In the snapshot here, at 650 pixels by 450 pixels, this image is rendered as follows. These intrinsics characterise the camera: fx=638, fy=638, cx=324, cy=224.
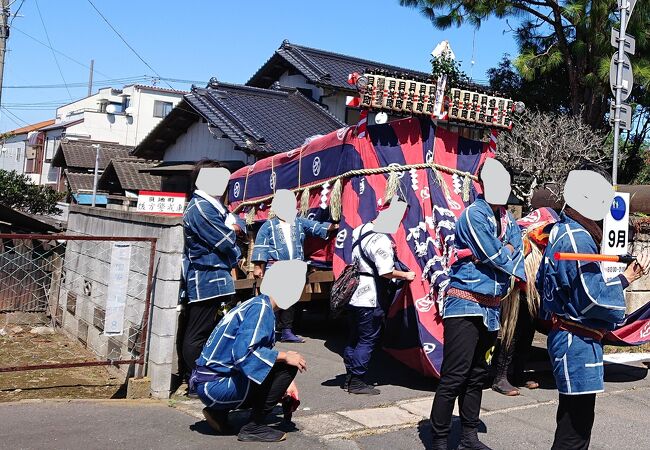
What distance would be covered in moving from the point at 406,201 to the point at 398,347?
4.89 feet

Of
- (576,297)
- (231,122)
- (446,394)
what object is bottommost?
(446,394)

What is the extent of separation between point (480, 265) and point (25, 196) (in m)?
22.8

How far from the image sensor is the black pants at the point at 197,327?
5.51m

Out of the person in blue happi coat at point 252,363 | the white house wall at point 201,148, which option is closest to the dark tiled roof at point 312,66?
the white house wall at point 201,148

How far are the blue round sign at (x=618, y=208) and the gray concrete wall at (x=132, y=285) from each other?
3.55 m

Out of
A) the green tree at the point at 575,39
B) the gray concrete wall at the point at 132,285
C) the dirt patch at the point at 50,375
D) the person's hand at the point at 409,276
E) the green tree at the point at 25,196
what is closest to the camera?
the gray concrete wall at the point at 132,285

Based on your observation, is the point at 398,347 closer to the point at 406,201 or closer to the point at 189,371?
the point at 406,201

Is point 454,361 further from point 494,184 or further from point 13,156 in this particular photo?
point 13,156

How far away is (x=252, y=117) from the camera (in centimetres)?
1666

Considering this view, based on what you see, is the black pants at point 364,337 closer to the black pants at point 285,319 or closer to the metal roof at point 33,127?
the black pants at point 285,319

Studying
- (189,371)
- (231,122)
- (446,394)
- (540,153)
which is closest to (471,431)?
(446,394)

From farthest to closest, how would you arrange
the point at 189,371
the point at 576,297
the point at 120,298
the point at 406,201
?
the point at 406,201 < the point at 120,298 < the point at 189,371 < the point at 576,297

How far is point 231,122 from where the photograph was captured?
15.8 m

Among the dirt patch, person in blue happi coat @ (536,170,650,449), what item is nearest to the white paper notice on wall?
the dirt patch
